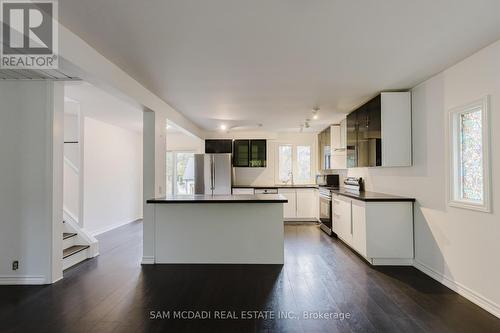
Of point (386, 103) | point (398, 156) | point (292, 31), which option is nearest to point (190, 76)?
point (292, 31)

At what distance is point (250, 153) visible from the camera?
706 centimetres

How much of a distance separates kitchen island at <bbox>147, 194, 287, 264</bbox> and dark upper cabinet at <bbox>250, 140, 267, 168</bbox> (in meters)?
3.37

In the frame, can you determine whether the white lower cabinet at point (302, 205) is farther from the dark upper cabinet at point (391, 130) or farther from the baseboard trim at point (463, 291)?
the baseboard trim at point (463, 291)

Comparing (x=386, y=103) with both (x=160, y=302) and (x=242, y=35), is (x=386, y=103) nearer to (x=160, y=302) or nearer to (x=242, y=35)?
(x=242, y=35)

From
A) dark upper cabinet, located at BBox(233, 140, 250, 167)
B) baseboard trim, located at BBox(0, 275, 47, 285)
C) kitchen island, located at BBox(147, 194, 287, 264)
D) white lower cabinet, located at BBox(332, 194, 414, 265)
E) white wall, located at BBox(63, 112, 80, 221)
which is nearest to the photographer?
baseboard trim, located at BBox(0, 275, 47, 285)

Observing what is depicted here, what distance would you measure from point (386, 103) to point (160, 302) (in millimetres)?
3711

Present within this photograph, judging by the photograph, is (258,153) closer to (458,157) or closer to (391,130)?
(391,130)

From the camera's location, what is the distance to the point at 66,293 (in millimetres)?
2746

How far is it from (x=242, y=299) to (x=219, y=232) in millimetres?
1237

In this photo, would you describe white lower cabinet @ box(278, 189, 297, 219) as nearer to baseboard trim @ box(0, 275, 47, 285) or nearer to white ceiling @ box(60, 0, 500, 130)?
white ceiling @ box(60, 0, 500, 130)

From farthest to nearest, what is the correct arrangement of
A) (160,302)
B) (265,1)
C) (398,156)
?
(398,156), (160,302), (265,1)

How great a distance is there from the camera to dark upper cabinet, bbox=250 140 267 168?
23.2ft

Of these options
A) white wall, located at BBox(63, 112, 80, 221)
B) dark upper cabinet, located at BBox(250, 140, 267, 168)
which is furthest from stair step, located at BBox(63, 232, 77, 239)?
dark upper cabinet, located at BBox(250, 140, 267, 168)

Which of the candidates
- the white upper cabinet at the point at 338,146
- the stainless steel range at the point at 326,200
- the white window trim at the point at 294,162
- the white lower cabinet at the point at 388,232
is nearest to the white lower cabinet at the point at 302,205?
the stainless steel range at the point at 326,200
